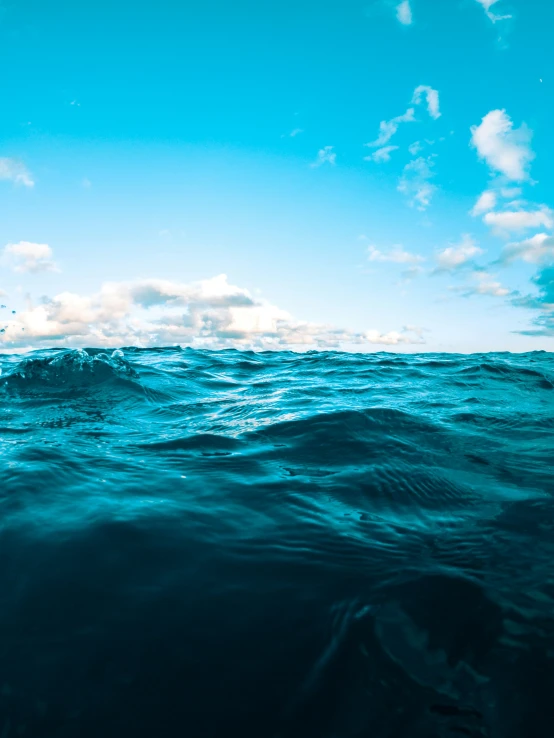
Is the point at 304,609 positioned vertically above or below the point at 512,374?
below

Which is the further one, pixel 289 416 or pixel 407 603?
pixel 289 416

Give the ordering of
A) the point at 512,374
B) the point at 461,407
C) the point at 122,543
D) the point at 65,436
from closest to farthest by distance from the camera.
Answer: the point at 122,543, the point at 65,436, the point at 461,407, the point at 512,374

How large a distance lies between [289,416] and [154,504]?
165 inches

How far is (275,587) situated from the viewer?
2650 millimetres

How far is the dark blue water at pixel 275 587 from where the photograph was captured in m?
1.82

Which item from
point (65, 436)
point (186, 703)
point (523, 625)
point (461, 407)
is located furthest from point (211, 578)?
point (461, 407)

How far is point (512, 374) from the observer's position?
15461mm

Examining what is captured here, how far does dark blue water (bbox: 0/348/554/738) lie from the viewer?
5.96ft

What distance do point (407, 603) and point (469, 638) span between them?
370 millimetres

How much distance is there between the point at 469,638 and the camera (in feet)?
7.15

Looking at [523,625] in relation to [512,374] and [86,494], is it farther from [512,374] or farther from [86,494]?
[512,374]

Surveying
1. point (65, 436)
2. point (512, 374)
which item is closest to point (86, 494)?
point (65, 436)

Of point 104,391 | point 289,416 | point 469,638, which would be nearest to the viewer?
point 469,638

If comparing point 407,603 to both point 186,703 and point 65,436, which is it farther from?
point 65,436
